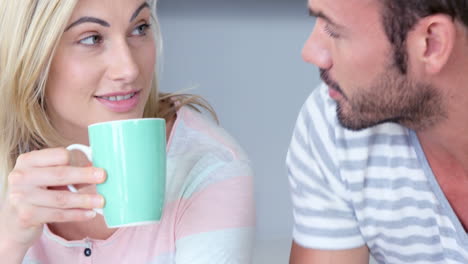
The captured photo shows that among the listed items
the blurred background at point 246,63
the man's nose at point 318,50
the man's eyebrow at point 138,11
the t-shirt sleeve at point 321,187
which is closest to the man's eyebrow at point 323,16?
the man's nose at point 318,50

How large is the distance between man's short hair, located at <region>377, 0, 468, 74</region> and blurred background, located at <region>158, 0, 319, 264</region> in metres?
1.32

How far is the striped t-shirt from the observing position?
1316 mm

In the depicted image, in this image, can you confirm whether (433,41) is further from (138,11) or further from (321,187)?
(138,11)

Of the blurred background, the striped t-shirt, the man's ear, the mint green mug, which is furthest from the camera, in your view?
the blurred background

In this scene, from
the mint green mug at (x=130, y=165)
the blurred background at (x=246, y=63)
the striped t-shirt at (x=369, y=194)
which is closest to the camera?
the mint green mug at (x=130, y=165)

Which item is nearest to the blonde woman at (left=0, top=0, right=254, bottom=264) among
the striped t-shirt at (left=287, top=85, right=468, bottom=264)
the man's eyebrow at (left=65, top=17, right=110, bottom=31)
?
the man's eyebrow at (left=65, top=17, right=110, bottom=31)

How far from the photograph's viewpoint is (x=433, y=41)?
1.22 metres

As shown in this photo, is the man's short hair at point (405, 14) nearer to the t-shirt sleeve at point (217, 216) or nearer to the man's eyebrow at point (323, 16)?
the man's eyebrow at point (323, 16)

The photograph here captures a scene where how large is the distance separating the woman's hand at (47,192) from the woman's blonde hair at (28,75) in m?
0.21

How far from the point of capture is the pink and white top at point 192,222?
1.36 metres

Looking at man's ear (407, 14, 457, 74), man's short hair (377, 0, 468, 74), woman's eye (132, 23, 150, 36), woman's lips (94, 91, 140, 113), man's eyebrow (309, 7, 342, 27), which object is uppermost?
woman's eye (132, 23, 150, 36)

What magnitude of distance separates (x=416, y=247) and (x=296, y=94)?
1.37 meters

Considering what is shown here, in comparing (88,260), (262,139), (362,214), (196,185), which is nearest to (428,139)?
(362,214)

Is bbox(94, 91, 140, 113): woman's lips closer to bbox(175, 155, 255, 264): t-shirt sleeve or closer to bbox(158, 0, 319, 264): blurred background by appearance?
bbox(175, 155, 255, 264): t-shirt sleeve
